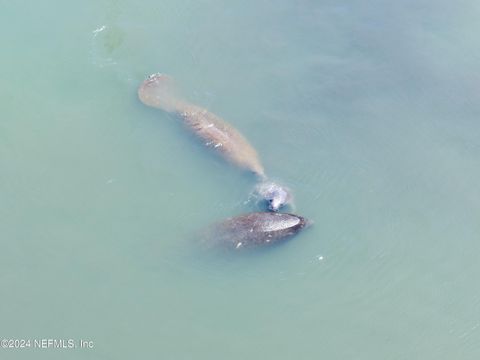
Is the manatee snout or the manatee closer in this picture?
the manatee snout

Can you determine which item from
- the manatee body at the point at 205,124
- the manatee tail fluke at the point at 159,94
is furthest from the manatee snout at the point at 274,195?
the manatee tail fluke at the point at 159,94

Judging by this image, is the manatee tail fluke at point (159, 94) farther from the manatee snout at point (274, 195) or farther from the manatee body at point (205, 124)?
the manatee snout at point (274, 195)

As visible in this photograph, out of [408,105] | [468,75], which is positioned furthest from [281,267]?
[468,75]

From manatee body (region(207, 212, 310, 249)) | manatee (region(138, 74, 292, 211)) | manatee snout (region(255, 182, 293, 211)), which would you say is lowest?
manatee body (region(207, 212, 310, 249))

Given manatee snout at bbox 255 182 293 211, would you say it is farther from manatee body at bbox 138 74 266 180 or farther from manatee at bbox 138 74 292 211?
manatee body at bbox 138 74 266 180

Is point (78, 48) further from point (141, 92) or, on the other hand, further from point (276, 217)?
point (276, 217)

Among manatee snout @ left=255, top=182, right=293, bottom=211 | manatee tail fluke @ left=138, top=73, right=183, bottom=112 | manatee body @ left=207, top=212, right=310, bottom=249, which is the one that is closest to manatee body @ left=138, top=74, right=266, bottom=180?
manatee tail fluke @ left=138, top=73, right=183, bottom=112

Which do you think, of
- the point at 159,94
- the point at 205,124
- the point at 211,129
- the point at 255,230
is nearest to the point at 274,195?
the point at 255,230
